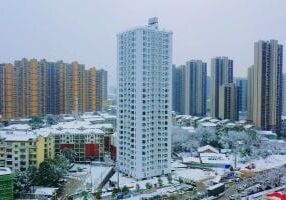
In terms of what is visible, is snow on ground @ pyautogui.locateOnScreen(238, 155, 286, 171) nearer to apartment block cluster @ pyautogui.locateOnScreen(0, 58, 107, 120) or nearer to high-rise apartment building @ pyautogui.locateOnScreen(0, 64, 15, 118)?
apartment block cluster @ pyautogui.locateOnScreen(0, 58, 107, 120)

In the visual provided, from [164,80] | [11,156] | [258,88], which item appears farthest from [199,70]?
[11,156]

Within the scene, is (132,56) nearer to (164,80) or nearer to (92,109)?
(164,80)

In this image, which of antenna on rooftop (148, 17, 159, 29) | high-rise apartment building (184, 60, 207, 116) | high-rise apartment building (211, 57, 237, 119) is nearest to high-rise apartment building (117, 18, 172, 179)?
antenna on rooftop (148, 17, 159, 29)

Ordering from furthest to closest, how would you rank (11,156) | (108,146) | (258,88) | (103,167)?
(258,88) → (108,146) → (103,167) → (11,156)

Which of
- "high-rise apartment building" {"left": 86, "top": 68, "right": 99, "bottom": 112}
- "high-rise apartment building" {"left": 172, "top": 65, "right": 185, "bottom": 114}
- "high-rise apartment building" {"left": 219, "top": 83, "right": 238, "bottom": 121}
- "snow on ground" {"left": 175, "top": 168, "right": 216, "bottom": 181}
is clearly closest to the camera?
"snow on ground" {"left": 175, "top": 168, "right": 216, "bottom": 181}

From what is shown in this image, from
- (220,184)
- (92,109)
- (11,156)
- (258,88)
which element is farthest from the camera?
(92,109)

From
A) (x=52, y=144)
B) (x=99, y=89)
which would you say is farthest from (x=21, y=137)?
(x=99, y=89)
